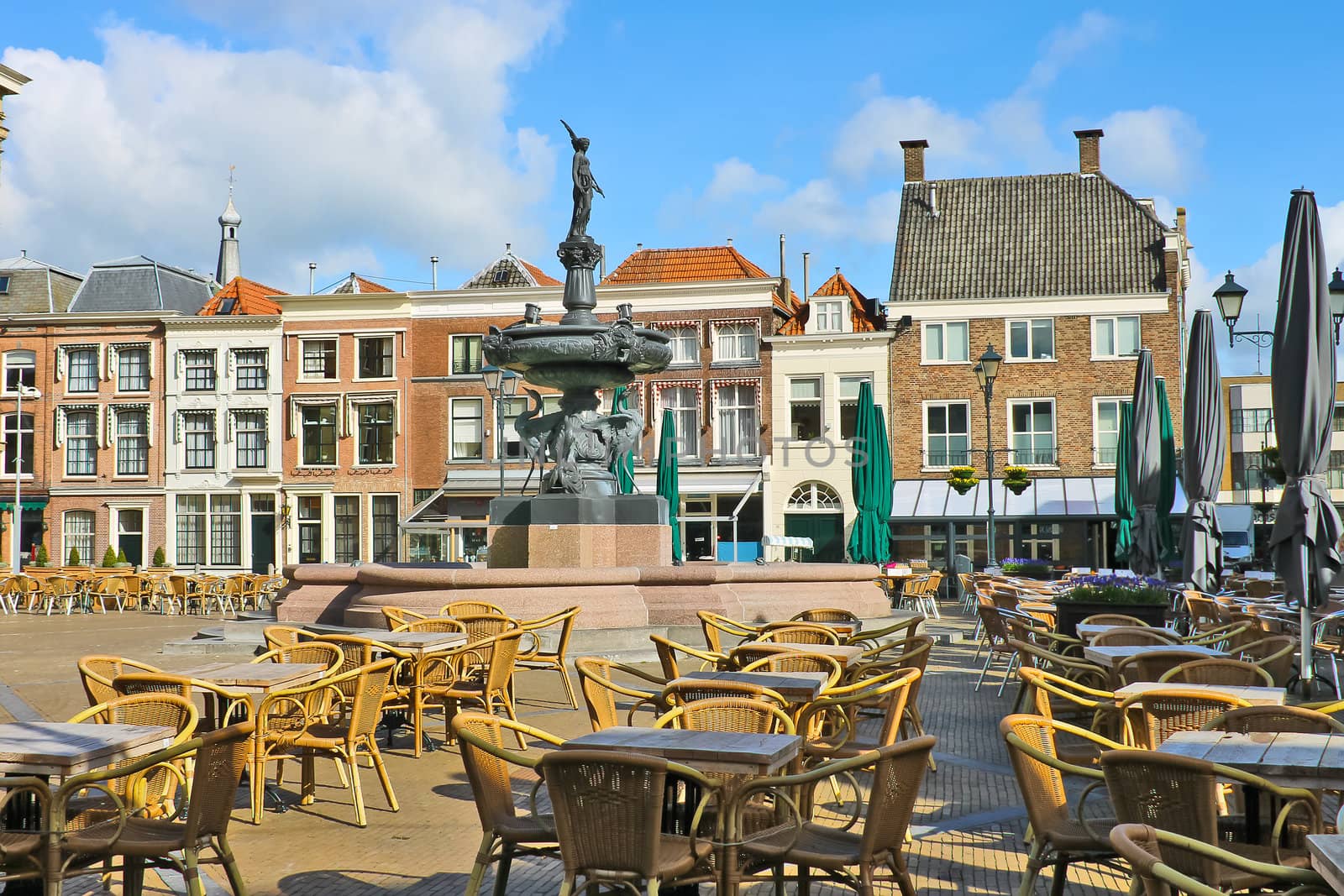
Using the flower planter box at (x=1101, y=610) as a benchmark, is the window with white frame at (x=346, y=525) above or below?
above

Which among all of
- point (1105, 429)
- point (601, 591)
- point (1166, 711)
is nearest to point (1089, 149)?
point (1105, 429)

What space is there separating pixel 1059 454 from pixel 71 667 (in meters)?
28.2

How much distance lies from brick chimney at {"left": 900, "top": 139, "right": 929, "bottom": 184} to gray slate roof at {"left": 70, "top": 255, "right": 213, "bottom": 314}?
25.3 meters

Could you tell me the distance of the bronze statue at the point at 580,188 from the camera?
1762cm

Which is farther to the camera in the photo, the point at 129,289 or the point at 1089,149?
the point at 129,289

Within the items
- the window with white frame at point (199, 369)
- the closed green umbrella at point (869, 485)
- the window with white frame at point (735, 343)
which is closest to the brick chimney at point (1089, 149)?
the window with white frame at point (735, 343)

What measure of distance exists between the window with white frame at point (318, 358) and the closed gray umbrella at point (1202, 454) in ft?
104

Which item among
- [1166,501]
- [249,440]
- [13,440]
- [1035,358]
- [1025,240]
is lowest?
[1166,501]

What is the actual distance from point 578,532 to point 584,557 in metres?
0.31

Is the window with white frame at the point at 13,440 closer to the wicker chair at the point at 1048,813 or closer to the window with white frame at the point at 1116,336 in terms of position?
the window with white frame at the point at 1116,336

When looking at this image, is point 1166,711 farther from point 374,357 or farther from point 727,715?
point 374,357

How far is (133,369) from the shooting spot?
141ft

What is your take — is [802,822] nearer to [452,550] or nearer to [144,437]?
[452,550]

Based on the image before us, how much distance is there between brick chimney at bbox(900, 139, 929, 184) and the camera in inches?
1608
